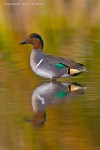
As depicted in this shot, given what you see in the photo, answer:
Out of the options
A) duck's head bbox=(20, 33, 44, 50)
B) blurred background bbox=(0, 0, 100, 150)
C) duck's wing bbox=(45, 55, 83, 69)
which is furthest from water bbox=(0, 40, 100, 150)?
duck's head bbox=(20, 33, 44, 50)

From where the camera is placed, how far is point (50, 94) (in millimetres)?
7406

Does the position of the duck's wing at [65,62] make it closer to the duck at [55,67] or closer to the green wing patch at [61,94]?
the duck at [55,67]

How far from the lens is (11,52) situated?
10.0m

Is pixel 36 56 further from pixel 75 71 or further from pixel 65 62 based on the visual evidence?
pixel 75 71

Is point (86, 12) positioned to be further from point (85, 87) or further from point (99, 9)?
point (85, 87)

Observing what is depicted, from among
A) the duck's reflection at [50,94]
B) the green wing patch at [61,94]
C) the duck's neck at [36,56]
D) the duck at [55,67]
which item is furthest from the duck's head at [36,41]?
the green wing patch at [61,94]

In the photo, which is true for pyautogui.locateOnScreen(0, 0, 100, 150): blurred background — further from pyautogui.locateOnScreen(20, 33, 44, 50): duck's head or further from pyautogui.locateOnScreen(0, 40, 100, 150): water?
pyautogui.locateOnScreen(20, 33, 44, 50): duck's head

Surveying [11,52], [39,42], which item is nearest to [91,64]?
[39,42]

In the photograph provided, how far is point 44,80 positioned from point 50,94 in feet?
2.99

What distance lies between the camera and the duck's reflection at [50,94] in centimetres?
663

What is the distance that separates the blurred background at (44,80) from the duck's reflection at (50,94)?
7cm

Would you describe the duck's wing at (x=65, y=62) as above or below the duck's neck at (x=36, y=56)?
below

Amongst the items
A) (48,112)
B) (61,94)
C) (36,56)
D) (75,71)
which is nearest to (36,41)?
(36,56)

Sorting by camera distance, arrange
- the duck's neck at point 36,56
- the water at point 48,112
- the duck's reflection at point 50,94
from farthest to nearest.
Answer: the duck's neck at point 36,56
the duck's reflection at point 50,94
the water at point 48,112
